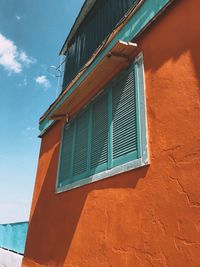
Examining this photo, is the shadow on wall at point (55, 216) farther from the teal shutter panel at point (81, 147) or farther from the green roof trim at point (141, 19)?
the green roof trim at point (141, 19)

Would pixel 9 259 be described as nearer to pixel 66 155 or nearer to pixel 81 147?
pixel 66 155

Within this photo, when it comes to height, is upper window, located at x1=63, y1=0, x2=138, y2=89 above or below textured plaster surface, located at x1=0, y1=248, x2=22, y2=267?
above

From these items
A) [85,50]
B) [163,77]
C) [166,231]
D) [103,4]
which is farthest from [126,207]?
[103,4]

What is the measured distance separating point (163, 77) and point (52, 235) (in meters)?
3.45

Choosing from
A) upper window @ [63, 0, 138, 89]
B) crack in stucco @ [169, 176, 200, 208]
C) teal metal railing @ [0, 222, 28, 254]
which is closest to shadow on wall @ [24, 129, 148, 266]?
crack in stucco @ [169, 176, 200, 208]

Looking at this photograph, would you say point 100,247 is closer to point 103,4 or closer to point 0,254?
point 103,4

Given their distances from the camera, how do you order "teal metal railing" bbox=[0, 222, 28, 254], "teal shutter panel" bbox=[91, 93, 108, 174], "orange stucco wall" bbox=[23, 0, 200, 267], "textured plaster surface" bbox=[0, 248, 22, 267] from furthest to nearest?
"teal metal railing" bbox=[0, 222, 28, 254] < "textured plaster surface" bbox=[0, 248, 22, 267] < "teal shutter panel" bbox=[91, 93, 108, 174] < "orange stucco wall" bbox=[23, 0, 200, 267]

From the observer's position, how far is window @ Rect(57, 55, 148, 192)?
3.19 metres

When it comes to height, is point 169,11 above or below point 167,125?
above

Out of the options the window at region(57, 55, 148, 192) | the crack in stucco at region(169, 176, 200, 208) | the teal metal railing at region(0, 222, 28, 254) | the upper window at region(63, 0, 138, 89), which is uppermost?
the upper window at region(63, 0, 138, 89)

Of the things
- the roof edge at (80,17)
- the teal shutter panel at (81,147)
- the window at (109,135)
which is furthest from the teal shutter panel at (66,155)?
the roof edge at (80,17)

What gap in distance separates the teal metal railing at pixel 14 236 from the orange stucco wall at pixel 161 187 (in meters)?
6.77

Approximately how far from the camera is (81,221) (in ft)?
12.6

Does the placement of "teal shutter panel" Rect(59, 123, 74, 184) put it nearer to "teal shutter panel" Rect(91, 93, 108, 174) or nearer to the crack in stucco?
"teal shutter panel" Rect(91, 93, 108, 174)
